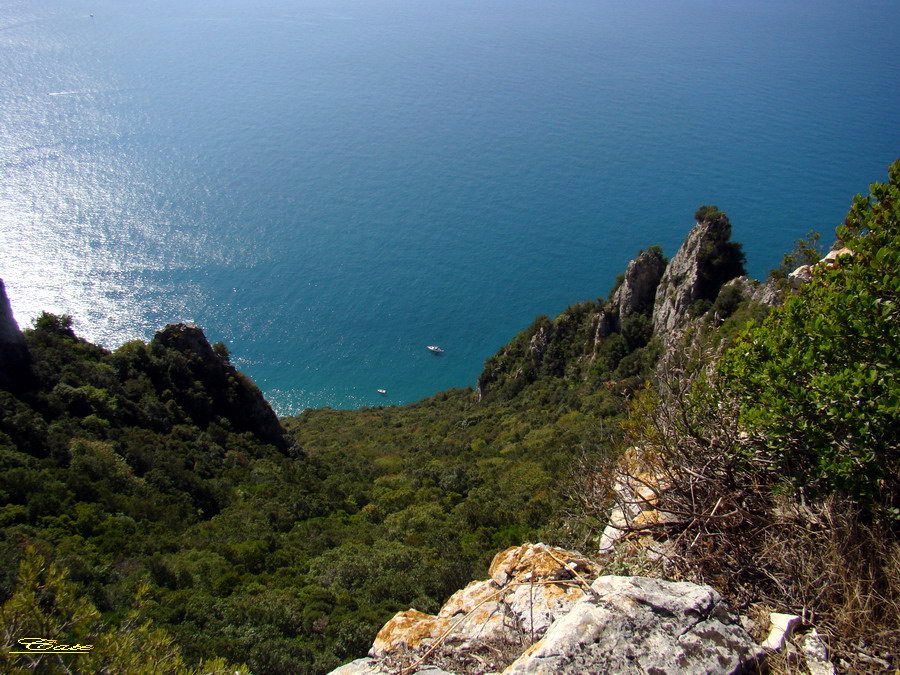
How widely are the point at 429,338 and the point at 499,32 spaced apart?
131447mm

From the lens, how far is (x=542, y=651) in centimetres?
490

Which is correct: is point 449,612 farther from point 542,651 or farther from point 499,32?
point 499,32

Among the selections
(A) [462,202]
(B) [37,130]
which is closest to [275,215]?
(A) [462,202]

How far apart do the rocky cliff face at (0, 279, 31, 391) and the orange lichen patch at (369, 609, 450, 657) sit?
26563 millimetres

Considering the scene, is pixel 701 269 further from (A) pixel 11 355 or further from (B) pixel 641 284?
(A) pixel 11 355

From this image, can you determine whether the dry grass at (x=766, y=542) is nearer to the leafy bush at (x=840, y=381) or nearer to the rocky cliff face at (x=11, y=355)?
the leafy bush at (x=840, y=381)

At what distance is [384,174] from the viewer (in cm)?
9612

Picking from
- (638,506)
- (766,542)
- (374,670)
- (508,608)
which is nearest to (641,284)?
(638,506)

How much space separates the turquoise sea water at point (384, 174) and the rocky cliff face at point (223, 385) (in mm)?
25219

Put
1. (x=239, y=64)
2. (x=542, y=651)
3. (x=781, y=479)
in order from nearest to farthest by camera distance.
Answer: (x=542, y=651), (x=781, y=479), (x=239, y=64)

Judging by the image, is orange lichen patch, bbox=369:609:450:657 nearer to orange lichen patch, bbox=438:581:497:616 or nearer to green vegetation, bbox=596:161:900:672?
orange lichen patch, bbox=438:581:497:616

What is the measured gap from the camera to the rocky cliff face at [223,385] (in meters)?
35.5

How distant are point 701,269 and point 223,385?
33.1 m

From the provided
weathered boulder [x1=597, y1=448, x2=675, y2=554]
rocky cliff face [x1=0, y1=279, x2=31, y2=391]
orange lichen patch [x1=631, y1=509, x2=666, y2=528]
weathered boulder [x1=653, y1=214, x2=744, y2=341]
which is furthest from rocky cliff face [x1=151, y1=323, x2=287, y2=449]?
orange lichen patch [x1=631, y1=509, x2=666, y2=528]
